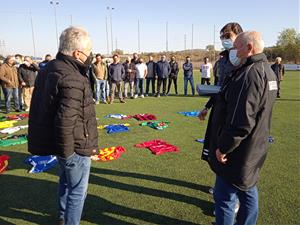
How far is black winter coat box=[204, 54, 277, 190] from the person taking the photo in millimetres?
2316

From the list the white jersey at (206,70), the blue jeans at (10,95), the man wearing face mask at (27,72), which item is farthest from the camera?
the white jersey at (206,70)

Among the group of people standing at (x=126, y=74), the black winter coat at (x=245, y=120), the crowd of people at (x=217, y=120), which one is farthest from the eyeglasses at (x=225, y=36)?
the group of people standing at (x=126, y=74)

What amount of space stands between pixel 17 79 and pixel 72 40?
A: 9359mm

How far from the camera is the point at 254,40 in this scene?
2.41 metres

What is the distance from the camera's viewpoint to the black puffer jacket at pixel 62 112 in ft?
8.02

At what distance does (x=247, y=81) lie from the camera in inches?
90.6

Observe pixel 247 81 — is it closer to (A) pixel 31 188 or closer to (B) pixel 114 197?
(B) pixel 114 197

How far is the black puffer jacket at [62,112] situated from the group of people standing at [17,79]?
8.47m

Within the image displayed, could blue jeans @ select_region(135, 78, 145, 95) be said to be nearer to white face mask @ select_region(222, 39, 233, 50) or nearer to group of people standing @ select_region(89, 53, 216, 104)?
group of people standing @ select_region(89, 53, 216, 104)

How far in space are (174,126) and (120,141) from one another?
6.83ft


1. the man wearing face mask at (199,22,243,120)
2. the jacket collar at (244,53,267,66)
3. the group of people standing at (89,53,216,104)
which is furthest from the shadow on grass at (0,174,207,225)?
the group of people standing at (89,53,216,104)

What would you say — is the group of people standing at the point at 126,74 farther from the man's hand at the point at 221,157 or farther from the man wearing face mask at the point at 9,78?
the man's hand at the point at 221,157

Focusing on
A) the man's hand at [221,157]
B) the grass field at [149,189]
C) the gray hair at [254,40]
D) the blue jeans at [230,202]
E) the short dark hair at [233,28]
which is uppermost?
the short dark hair at [233,28]

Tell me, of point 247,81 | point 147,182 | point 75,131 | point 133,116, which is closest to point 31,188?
point 147,182
